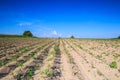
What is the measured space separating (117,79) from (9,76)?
20.0ft

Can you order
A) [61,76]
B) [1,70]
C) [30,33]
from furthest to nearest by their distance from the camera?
[30,33] < [1,70] < [61,76]

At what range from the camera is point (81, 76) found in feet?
25.5

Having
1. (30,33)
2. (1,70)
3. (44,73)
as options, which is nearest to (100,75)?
(44,73)

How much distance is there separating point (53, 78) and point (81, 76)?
1.71m

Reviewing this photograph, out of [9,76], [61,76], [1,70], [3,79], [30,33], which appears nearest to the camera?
[3,79]

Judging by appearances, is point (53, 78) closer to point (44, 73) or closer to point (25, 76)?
point (44, 73)

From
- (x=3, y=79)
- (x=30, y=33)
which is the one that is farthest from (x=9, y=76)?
(x=30, y=33)

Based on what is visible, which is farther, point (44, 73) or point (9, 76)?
point (44, 73)

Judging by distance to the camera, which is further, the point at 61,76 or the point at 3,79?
the point at 61,76

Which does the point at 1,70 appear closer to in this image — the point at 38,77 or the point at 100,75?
the point at 38,77

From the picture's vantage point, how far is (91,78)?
7.48 metres

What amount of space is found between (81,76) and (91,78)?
0.60 metres

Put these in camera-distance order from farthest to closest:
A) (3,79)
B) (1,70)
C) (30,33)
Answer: (30,33), (1,70), (3,79)

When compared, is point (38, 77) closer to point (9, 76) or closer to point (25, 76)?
point (25, 76)
